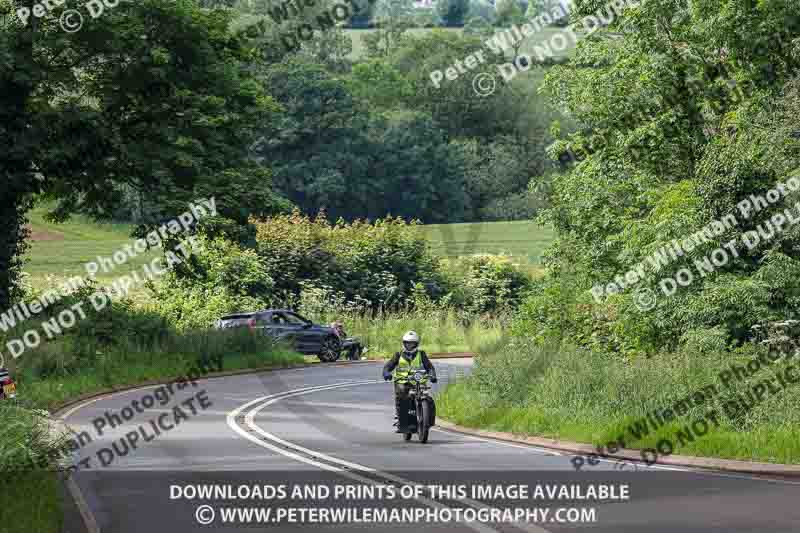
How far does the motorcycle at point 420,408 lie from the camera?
73.3ft

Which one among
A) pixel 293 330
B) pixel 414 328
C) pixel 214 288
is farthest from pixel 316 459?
pixel 414 328

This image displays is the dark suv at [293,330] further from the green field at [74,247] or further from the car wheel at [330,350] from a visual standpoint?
the green field at [74,247]

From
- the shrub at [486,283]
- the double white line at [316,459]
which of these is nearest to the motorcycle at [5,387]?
the double white line at [316,459]

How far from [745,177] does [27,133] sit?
19598mm

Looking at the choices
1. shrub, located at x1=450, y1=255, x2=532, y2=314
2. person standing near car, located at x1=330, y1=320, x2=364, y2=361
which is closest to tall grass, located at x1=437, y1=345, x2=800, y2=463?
person standing near car, located at x1=330, y1=320, x2=364, y2=361

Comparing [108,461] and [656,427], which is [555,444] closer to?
[656,427]

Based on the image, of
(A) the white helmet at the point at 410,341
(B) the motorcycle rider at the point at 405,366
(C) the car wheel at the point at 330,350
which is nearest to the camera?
(A) the white helmet at the point at 410,341

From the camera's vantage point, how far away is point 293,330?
166 feet

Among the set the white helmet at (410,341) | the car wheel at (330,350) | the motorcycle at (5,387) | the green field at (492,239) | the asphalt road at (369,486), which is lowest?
the asphalt road at (369,486)

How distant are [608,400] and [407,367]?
3.15 m

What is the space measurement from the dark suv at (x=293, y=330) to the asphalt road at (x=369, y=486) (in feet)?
73.4

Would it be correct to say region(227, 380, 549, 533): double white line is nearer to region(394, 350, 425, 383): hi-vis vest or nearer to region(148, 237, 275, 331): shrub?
region(394, 350, 425, 383): hi-vis vest

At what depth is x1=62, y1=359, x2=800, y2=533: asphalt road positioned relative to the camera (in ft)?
42.3

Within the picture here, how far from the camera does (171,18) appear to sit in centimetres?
4222
